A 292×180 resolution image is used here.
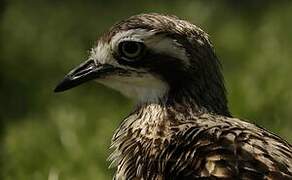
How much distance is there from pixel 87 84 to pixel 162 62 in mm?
3642

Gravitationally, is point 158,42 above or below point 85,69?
above

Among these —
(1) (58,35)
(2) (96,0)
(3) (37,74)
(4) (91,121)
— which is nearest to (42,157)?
(4) (91,121)

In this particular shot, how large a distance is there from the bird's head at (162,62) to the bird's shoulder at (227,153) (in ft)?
1.01

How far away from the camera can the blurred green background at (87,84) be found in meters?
8.70

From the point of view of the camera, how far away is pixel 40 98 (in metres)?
9.77

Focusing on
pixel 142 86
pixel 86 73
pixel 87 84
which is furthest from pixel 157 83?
pixel 87 84

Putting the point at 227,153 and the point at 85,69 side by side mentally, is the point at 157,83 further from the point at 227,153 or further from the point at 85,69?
the point at 227,153

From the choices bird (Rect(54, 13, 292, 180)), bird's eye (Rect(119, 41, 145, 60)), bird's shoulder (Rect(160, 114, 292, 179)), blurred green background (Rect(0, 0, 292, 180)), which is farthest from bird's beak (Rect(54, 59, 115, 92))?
blurred green background (Rect(0, 0, 292, 180))

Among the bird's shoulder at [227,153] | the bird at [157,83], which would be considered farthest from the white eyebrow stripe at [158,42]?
the bird's shoulder at [227,153]

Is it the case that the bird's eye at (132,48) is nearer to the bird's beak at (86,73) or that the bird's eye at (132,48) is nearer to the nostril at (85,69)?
the bird's beak at (86,73)

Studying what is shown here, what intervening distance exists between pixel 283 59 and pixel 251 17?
1.06 m

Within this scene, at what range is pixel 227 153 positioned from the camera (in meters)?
5.83

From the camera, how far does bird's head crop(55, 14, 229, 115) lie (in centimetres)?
639

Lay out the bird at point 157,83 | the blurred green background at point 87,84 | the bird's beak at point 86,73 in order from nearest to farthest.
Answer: the bird at point 157,83 → the bird's beak at point 86,73 → the blurred green background at point 87,84
